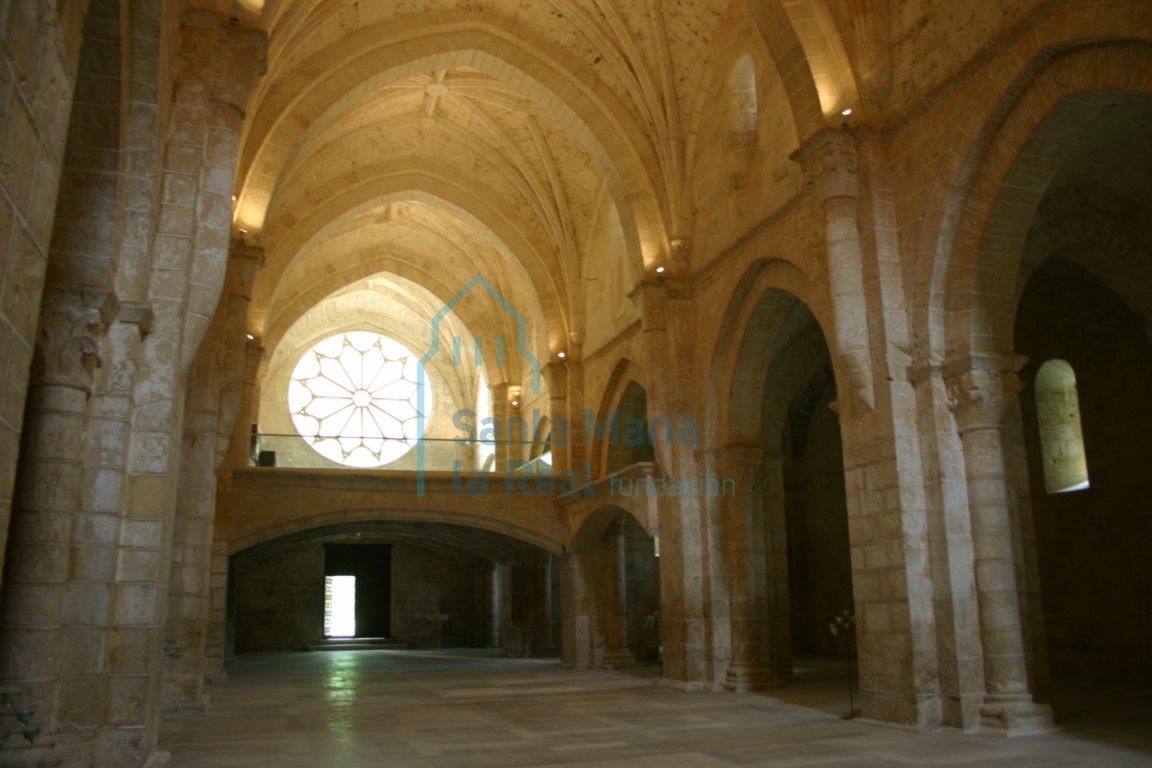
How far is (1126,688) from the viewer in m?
11.6

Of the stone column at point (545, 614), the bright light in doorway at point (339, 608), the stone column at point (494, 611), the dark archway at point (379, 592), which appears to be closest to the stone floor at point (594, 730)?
the stone column at point (545, 614)

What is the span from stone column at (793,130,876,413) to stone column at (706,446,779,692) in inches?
154

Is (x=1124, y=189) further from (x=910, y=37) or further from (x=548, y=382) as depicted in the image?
(x=548, y=382)

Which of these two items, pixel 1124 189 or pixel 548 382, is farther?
pixel 548 382

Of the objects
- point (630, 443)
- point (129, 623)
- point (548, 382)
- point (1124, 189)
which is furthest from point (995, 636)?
point (548, 382)

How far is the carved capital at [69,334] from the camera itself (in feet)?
19.8

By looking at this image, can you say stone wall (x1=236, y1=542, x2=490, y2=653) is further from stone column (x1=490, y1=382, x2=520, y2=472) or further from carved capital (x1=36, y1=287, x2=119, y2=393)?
carved capital (x1=36, y1=287, x2=119, y2=393)

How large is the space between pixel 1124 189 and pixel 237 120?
980cm

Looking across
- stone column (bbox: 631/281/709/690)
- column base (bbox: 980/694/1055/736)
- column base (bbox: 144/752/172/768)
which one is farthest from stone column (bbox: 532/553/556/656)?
column base (bbox: 144/752/172/768)

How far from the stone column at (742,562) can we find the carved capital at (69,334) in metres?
9.18

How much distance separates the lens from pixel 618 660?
17.7m

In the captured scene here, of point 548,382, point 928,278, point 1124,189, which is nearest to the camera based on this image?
point 928,278

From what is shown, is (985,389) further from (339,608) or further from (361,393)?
(339,608)

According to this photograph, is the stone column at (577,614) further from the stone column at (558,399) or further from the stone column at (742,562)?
the stone column at (742,562)
